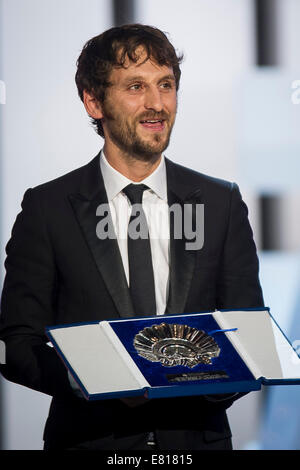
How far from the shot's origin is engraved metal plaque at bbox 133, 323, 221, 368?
1.74 m

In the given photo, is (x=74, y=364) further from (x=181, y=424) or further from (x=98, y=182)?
(x=98, y=182)

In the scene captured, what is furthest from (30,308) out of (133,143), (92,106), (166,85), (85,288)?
(166,85)

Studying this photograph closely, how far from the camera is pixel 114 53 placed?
7.42 ft

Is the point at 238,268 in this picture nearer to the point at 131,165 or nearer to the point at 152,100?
the point at 131,165

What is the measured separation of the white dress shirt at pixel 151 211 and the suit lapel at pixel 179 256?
1.0 inches

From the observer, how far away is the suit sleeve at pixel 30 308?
1.98 meters

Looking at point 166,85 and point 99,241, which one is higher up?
point 166,85

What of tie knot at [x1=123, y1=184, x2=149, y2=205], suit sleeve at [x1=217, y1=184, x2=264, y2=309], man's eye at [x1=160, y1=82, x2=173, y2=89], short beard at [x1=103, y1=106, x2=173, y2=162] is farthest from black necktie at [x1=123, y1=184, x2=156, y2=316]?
man's eye at [x1=160, y1=82, x2=173, y2=89]

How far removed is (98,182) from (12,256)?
354 mm

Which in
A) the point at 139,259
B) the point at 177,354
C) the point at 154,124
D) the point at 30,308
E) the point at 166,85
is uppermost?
the point at 166,85

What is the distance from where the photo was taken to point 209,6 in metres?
2.48

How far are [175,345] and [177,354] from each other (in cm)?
→ 3

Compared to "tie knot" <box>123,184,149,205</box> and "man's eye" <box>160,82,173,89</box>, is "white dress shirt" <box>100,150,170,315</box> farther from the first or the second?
"man's eye" <box>160,82,173,89</box>
